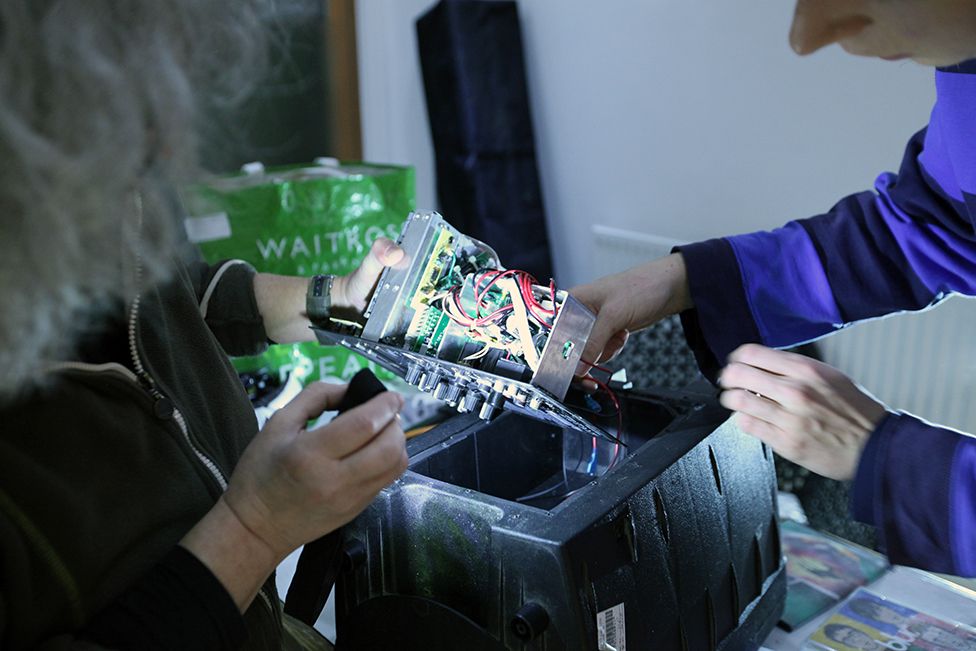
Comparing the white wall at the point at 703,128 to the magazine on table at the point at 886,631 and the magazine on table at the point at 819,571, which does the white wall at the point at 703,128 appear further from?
the magazine on table at the point at 886,631

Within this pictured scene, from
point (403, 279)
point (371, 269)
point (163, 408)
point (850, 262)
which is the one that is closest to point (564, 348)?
point (403, 279)

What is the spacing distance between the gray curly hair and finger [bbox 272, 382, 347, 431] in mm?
196

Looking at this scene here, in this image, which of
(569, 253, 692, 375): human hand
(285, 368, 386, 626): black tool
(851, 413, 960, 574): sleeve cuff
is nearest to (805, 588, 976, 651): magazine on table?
(851, 413, 960, 574): sleeve cuff

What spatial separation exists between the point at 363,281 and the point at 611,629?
538 millimetres

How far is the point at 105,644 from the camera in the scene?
1.98 feet

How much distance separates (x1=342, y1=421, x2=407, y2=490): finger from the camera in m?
0.69

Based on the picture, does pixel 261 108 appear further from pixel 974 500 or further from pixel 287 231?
pixel 974 500

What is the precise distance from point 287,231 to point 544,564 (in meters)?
1.21

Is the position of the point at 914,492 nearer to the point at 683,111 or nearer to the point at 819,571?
the point at 819,571

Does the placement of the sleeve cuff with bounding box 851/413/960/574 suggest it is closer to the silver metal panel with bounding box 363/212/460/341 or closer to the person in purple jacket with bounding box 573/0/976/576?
the person in purple jacket with bounding box 573/0/976/576

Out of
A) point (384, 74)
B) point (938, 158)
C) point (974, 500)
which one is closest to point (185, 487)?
point (974, 500)

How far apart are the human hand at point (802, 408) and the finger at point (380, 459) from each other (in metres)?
0.42

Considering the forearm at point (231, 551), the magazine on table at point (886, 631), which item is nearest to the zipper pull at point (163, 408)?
the forearm at point (231, 551)

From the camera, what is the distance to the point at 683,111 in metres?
2.12
